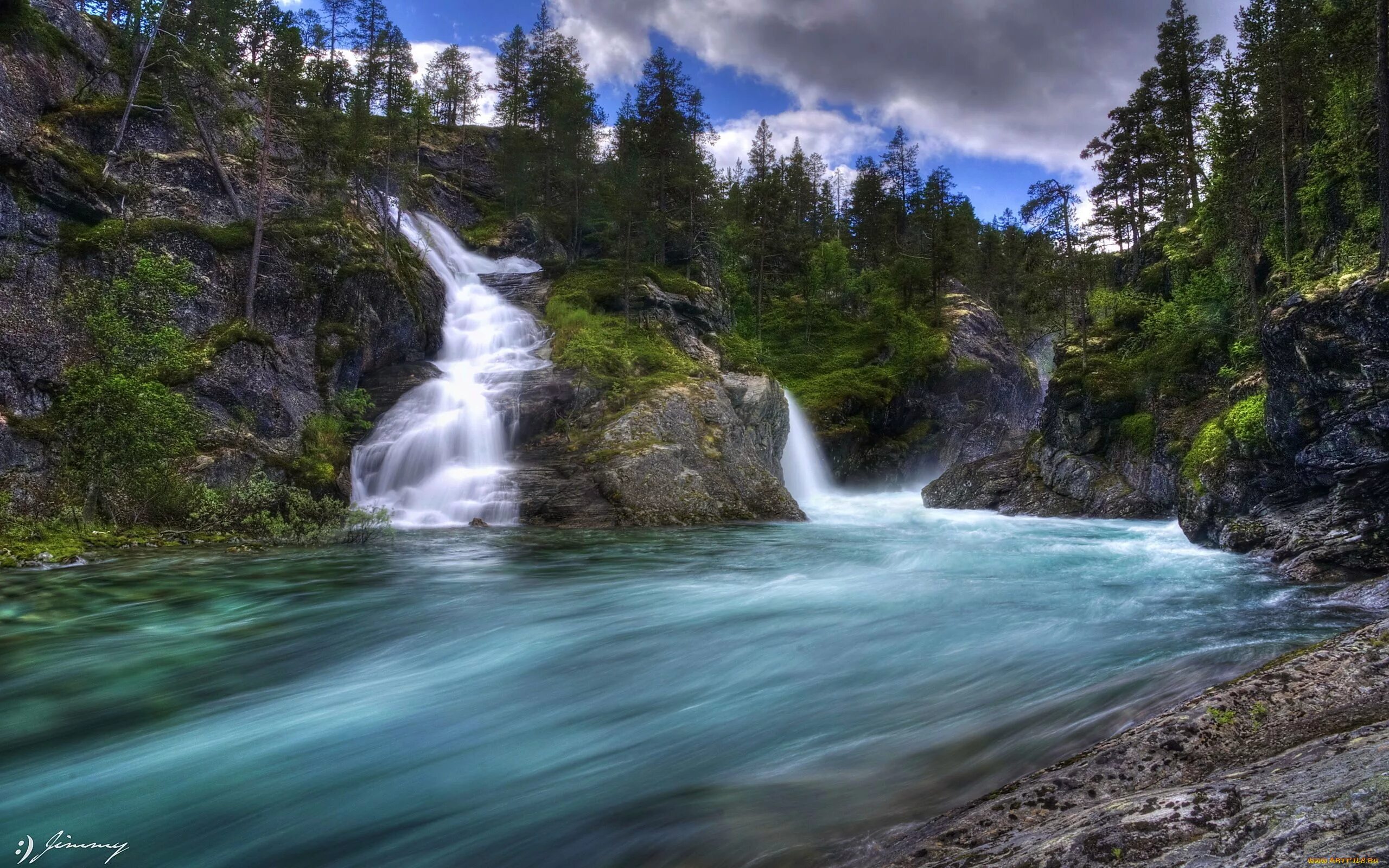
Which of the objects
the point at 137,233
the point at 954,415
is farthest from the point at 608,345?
the point at 954,415

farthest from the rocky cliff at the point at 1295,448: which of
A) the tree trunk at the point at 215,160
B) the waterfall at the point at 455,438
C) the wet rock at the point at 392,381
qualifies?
the tree trunk at the point at 215,160

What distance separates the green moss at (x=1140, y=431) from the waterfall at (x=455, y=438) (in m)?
19.2

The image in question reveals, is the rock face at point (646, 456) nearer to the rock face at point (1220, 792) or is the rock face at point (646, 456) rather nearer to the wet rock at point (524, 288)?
the wet rock at point (524, 288)

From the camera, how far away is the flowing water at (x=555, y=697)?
3676mm

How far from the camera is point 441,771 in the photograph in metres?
4.35

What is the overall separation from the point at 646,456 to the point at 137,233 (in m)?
14.0

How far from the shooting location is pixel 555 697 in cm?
568

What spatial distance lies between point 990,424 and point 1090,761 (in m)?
42.0

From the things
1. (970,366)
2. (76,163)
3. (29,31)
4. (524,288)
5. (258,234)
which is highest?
(29,31)

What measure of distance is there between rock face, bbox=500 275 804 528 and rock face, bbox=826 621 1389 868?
15.0m

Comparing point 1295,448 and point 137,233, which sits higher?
point 137,233

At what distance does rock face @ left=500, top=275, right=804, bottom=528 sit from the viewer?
60.1 feet

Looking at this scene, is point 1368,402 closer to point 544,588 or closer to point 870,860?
point 870,860

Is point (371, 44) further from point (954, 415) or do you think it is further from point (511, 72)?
point (954, 415)
